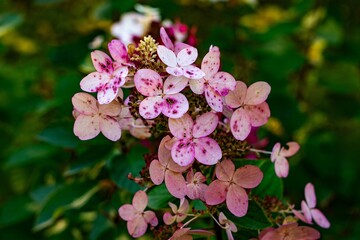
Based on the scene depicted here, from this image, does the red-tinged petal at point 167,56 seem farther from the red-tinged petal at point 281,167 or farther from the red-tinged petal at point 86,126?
the red-tinged petal at point 281,167

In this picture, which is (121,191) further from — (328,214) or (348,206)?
(348,206)

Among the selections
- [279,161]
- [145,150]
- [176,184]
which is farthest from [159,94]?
[145,150]

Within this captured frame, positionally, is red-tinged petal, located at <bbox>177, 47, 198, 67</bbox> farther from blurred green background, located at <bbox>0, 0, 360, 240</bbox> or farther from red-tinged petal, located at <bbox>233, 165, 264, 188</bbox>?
blurred green background, located at <bbox>0, 0, 360, 240</bbox>

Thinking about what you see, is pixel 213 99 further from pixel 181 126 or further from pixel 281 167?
pixel 281 167

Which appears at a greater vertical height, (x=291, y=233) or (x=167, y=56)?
(x=167, y=56)

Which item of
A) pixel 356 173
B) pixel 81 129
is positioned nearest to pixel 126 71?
pixel 81 129

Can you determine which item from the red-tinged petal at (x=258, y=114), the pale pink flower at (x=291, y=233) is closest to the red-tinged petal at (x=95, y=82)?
the red-tinged petal at (x=258, y=114)
